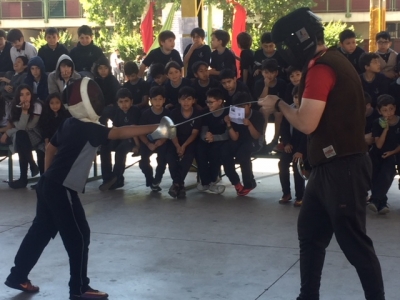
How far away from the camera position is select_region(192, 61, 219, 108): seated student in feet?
29.5

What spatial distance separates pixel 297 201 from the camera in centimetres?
796

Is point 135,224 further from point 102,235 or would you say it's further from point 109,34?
point 109,34

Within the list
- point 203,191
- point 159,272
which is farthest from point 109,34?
point 159,272

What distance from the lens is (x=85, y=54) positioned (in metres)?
10.6

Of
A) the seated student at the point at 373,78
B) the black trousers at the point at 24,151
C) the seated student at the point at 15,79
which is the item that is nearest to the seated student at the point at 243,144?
the seated student at the point at 373,78

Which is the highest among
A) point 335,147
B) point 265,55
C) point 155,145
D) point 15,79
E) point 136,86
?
point 265,55

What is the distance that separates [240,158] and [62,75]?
2.73 metres

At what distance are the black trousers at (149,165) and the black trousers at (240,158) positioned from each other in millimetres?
703

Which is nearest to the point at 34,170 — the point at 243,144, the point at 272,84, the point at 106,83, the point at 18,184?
the point at 18,184

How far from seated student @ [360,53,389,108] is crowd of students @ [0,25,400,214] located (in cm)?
1

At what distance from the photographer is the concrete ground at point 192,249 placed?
16.9ft

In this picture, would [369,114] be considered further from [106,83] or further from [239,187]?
[106,83]

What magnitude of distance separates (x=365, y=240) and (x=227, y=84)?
467cm

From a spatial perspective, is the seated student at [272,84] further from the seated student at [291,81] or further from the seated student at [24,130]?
the seated student at [24,130]
